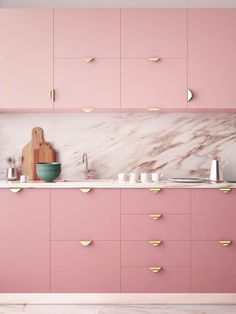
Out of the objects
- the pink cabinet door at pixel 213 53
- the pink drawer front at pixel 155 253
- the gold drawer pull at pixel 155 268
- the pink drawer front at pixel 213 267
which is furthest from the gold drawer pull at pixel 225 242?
the pink cabinet door at pixel 213 53

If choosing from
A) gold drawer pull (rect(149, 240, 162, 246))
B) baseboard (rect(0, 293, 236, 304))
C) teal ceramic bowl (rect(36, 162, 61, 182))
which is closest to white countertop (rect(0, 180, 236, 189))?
teal ceramic bowl (rect(36, 162, 61, 182))

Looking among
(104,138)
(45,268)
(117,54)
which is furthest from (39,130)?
(45,268)

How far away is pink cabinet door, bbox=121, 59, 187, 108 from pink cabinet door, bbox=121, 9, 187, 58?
0.32 ft

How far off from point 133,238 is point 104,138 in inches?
40.9

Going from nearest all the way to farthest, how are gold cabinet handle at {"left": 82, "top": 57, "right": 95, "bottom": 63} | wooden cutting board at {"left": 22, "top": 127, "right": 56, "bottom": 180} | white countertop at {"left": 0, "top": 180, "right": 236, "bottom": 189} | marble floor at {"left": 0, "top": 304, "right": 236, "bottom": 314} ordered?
marble floor at {"left": 0, "top": 304, "right": 236, "bottom": 314} < white countertop at {"left": 0, "top": 180, "right": 236, "bottom": 189} < gold cabinet handle at {"left": 82, "top": 57, "right": 95, "bottom": 63} < wooden cutting board at {"left": 22, "top": 127, "right": 56, "bottom": 180}

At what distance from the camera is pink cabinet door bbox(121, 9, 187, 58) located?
3523 mm

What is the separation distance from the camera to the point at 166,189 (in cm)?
336

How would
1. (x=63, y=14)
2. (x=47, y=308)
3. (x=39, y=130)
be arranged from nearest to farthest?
(x=47, y=308) → (x=63, y=14) → (x=39, y=130)

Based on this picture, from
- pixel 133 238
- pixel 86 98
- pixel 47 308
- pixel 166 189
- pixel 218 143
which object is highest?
pixel 86 98

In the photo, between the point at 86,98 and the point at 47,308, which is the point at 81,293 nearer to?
the point at 47,308

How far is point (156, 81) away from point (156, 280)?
1582 mm

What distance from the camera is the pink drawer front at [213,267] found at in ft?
11.0

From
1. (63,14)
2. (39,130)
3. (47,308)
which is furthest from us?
(39,130)

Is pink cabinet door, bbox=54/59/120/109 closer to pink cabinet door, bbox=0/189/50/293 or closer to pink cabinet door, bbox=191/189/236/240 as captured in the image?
pink cabinet door, bbox=0/189/50/293
